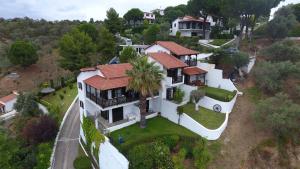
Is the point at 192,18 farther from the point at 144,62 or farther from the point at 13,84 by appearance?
the point at 13,84

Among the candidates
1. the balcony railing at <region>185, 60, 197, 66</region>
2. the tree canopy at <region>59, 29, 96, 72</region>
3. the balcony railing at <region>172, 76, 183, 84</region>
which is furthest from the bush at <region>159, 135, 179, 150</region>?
the tree canopy at <region>59, 29, 96, 72</region>

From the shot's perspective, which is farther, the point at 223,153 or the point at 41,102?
the point at 41,102

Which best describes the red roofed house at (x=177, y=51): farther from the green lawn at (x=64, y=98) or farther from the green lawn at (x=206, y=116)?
the green lawn at (x=64, y=98)

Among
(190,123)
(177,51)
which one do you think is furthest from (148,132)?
(177,51)

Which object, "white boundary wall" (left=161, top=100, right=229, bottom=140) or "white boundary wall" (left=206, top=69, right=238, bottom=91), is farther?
"white boundary wall" (left=206, top=69, right=238, bottom=91)

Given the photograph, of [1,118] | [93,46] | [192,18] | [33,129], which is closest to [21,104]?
[1,118]

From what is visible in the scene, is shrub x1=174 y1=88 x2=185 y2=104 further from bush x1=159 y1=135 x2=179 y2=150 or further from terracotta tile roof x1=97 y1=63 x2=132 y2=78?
terracotta tile roof x1=97 y1=63 x2=132 y2=78
